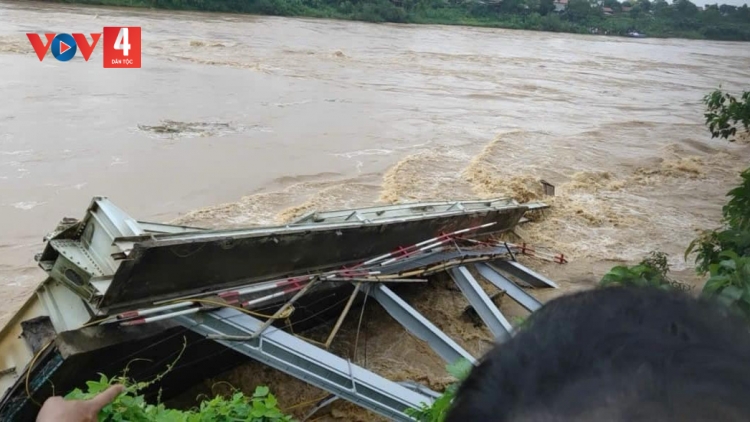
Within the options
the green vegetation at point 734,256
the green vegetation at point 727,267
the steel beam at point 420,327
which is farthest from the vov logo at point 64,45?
the green vegetation at point 734,256

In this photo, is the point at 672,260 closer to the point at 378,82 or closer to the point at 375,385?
the point at 375,385

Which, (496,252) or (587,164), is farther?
(587,164)

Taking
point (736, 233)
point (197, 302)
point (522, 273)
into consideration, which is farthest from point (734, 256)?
point (522, 273)

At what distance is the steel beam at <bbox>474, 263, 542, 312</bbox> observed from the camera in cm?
608

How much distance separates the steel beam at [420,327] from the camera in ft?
15.8

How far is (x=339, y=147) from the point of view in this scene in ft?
45.2

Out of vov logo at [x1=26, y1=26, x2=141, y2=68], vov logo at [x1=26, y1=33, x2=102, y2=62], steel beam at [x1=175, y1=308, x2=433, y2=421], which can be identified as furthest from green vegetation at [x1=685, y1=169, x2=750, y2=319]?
vov logo at [x1=26, y1=33, x2=102, y2=62]

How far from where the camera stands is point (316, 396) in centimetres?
517

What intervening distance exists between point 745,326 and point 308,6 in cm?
4692

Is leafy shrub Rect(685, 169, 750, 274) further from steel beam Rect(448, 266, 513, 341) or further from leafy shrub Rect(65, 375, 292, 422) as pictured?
leafy shrub Rect(65, 375, 292, 422)

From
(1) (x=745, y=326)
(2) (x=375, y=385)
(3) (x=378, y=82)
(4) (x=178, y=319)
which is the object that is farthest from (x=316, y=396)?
(3) (x=378, y=82)

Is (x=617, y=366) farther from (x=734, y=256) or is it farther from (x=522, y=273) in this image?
(x=522, y=273)

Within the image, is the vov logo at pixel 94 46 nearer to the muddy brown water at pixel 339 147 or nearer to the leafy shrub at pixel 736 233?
the muddy brown water at pixel 339 147

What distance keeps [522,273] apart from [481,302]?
1.61m
